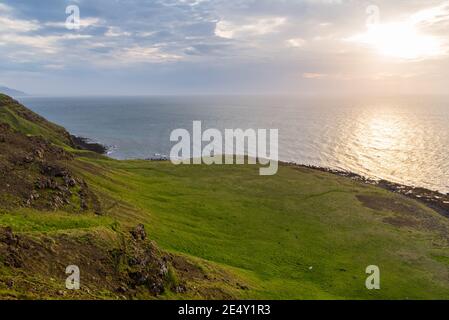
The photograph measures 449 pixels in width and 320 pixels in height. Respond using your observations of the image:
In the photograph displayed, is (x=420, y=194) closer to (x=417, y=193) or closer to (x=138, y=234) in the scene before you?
(x=417, y=193)

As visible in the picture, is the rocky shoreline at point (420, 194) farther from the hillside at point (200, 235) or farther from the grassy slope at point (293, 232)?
the hillside at point (200, 235)

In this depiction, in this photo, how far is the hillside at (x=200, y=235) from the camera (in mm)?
30531

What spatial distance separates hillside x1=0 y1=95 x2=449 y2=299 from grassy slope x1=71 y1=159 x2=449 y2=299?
12.4 inches

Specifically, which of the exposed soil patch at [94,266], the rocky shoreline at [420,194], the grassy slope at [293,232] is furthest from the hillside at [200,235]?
the rocky shoreline at [420,194]

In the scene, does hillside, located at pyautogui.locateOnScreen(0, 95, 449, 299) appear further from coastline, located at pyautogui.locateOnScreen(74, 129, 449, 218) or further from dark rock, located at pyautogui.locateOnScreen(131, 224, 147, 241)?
coastline, located at pyautogui.locateOnScreen(74, 129, 449, 218)

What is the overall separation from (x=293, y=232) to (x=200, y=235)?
21189 mm

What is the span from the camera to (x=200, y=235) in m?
60.4

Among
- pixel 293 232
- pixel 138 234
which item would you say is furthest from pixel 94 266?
pixel 293 232

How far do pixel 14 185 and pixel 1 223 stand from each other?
30.8ft

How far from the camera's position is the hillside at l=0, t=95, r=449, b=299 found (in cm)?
3053

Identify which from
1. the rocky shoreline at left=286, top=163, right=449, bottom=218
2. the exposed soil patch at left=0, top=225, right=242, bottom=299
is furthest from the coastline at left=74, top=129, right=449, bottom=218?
the exposed soil patch at left=0, top=225, right=242, bottom=299
